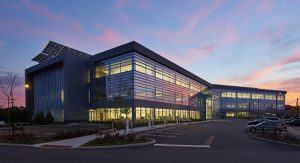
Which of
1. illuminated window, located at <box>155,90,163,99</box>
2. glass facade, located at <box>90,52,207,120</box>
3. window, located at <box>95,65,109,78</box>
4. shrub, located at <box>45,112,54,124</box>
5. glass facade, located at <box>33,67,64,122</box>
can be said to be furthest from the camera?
glass facade, located at <box>33,67,64,122</box>

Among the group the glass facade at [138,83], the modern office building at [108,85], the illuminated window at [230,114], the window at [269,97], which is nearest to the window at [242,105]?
the illuminated window at [230,114]

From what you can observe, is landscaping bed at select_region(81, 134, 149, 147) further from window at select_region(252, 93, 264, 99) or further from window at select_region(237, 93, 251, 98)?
window at select_region(252, 93, 264, 99)

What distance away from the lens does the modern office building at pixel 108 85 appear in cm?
5684

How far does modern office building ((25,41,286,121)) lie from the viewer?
56844 mm

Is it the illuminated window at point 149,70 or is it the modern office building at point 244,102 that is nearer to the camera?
the illuminated window at point 149,70

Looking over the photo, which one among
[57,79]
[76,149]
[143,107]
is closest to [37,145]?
[76,149]

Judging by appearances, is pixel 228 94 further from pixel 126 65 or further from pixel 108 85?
pixel 126 65

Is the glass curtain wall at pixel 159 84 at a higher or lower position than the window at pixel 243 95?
higher

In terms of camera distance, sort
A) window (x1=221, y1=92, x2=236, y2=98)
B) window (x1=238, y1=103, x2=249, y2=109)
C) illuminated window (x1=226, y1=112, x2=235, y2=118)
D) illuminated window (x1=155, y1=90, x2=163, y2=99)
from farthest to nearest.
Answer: window (x1=238, y1=103, x2=249, y2=109)
illuminated window (x1=226, y1=112, x2=235, y2=118)
window (x1=221, y1=92, x2=236, y2=98)
illuminated window (x1=155, y1=90, x2=163, y2=99)

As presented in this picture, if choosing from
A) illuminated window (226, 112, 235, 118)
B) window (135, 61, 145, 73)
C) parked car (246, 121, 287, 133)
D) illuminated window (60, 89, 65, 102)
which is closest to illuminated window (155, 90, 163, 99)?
window (135, 61, 145, 73)

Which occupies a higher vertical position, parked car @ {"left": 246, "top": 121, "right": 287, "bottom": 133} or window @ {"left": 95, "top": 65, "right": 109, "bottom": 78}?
window @ {"left": 95, "top": 65, "right": 109, "bottom": 78}

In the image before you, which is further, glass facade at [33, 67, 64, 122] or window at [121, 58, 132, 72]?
glass facade at [33, 67, 64, 122]

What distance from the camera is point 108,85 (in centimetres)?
6203

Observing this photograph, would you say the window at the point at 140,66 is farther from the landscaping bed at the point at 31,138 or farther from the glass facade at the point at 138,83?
the landscaping bed at the point at 31,138
